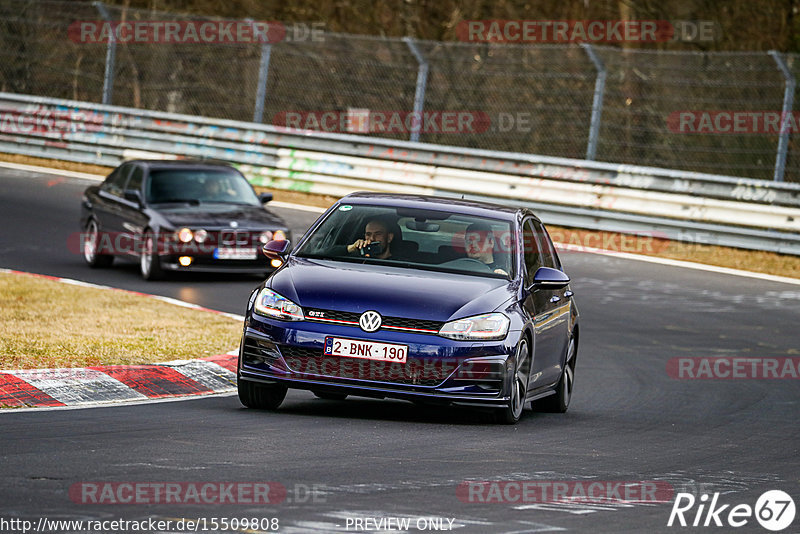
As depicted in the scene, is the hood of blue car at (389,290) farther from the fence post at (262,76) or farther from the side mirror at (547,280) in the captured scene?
the fence post at (262,76)

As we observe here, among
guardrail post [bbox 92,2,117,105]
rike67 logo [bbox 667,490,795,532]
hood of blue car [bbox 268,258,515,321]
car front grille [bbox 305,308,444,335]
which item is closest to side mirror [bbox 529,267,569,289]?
hood of blue car [bbox 268,258,515,321]

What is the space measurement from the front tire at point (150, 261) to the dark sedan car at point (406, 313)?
7668 mm

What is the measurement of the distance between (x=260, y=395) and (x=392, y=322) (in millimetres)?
1111

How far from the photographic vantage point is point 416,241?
10344 millimetres

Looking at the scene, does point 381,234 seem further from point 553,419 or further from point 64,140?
point 64,140

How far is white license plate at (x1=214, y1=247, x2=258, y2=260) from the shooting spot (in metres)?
18.0

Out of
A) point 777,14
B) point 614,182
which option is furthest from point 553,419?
point 777,14

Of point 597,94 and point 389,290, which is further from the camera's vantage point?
point 597,94

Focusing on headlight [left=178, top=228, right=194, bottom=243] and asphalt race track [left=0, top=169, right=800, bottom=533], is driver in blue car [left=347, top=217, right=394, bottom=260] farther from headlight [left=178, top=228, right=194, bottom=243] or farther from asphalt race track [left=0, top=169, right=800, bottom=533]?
headlight [left=178, top=228, right=194, bottom=243]

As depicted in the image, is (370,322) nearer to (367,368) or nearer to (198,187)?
(367,368)

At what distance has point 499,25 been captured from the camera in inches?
1459

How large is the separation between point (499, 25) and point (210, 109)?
748 centimetres

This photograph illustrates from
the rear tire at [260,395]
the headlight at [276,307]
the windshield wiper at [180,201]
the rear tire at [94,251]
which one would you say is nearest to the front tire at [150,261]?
the windshield wiper at [180,201]

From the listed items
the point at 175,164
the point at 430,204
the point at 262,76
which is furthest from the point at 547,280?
the point at 262,76
